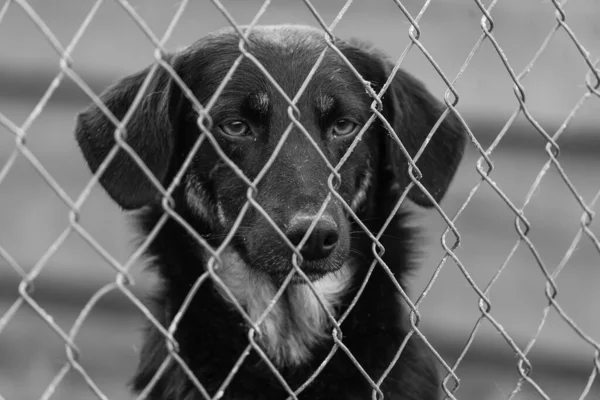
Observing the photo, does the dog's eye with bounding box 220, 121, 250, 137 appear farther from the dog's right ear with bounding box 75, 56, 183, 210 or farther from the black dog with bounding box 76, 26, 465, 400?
the dog's right ear with bounding box 75, 56, 183, 210

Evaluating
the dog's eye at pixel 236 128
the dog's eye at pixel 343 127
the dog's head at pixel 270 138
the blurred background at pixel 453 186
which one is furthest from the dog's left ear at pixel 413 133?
the blurred background at pixel 453 186

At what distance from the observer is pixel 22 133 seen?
138cm

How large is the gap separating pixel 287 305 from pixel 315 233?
770 mm

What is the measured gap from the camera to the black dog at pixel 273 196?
245 centimetres

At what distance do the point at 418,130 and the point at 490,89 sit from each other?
1.32 m

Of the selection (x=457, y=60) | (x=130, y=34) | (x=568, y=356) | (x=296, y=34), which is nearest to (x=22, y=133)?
(x=296, y=34)

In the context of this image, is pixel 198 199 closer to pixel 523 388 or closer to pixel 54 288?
pixel 54 288

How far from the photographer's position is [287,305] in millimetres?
2777

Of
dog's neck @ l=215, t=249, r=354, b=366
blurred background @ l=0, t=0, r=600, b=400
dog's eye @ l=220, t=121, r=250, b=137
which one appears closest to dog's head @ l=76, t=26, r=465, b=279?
dog's eye @ l=220, t=121, r=250, b=137

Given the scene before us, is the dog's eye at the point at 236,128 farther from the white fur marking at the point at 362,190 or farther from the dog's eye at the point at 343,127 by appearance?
the white fur marking at the point at 362,190

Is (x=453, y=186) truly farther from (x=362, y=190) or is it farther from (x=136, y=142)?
(x=136, y=142)

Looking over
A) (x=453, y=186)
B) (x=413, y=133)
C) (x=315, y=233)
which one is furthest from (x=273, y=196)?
(x=453, y=186)

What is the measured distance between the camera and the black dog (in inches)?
96.3

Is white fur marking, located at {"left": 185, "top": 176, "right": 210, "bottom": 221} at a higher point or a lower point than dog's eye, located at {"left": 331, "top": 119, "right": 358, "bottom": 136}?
lower
